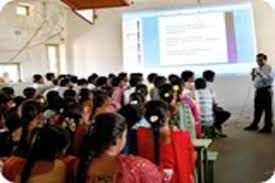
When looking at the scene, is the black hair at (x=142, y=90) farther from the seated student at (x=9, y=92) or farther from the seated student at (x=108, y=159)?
the seated student at (x=108, y=159)

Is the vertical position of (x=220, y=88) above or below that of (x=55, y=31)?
below

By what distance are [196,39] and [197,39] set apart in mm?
14

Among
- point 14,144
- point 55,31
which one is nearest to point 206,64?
point 55,31

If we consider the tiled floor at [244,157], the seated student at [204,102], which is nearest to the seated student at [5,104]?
the tiled floor at [244,157]

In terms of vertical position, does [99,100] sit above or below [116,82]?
below

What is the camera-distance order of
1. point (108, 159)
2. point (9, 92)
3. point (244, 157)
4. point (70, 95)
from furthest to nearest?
1. point (244, 157)
2. point (9, 92)
3. point (70, 95)
4. point (108, 159)

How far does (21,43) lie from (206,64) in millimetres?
2612

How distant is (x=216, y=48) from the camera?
5969mm

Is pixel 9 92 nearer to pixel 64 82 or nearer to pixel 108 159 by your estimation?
pixel 64 82

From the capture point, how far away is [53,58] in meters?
6.35

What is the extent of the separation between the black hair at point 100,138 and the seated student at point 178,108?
4.47ft

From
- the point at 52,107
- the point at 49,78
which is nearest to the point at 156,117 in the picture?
the point at 52,107

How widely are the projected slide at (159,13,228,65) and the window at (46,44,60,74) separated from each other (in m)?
1.67

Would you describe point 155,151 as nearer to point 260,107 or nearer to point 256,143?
point 256,143
